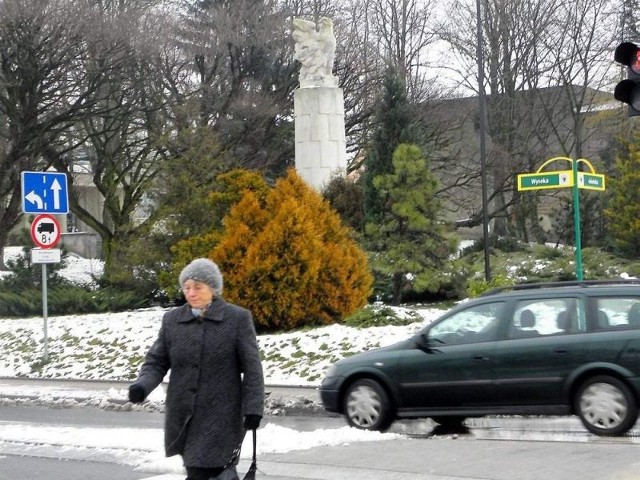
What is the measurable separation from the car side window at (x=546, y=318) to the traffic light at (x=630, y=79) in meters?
3.28

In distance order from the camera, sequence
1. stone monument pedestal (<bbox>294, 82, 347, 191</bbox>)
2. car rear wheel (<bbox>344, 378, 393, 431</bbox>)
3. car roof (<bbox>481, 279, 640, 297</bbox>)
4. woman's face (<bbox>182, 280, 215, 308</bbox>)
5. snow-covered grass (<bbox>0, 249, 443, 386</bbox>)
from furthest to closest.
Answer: stone monument pedestal (<bbox>294, 82, 347, 191</bbox>) < snow-covered grass (<bbox>0, 249, 443, 386</bbox>) < car rear wheel (<bbox>344, 378, 393, 431</bbox>) < car roof (<bbox>481, 279, 640, 297</bbox>) < woman's face (<bbox>182, 280, 215, 308</bbox>)

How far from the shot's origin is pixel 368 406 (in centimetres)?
1237

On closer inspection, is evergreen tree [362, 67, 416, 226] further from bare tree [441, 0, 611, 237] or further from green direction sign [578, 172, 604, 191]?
bare tree [441, 0, 611, 237]

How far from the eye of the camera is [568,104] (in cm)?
5188

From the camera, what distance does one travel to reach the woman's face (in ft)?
21.3

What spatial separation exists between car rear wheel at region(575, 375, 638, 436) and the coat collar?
18.9 feet

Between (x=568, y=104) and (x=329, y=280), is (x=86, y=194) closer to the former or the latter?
(x=568, y=104)

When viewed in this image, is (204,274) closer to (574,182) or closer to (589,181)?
(574,182)

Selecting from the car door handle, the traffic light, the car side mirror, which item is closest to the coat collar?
the traffic light

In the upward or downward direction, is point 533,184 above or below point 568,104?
below

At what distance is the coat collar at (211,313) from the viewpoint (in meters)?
6.50

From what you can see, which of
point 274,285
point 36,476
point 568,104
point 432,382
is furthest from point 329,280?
point 568,104

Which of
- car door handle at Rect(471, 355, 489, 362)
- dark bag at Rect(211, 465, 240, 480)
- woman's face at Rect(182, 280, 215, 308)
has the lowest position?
dark bag at Rect(211, 465, 240, 480)

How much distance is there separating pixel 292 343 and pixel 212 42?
20.4m
